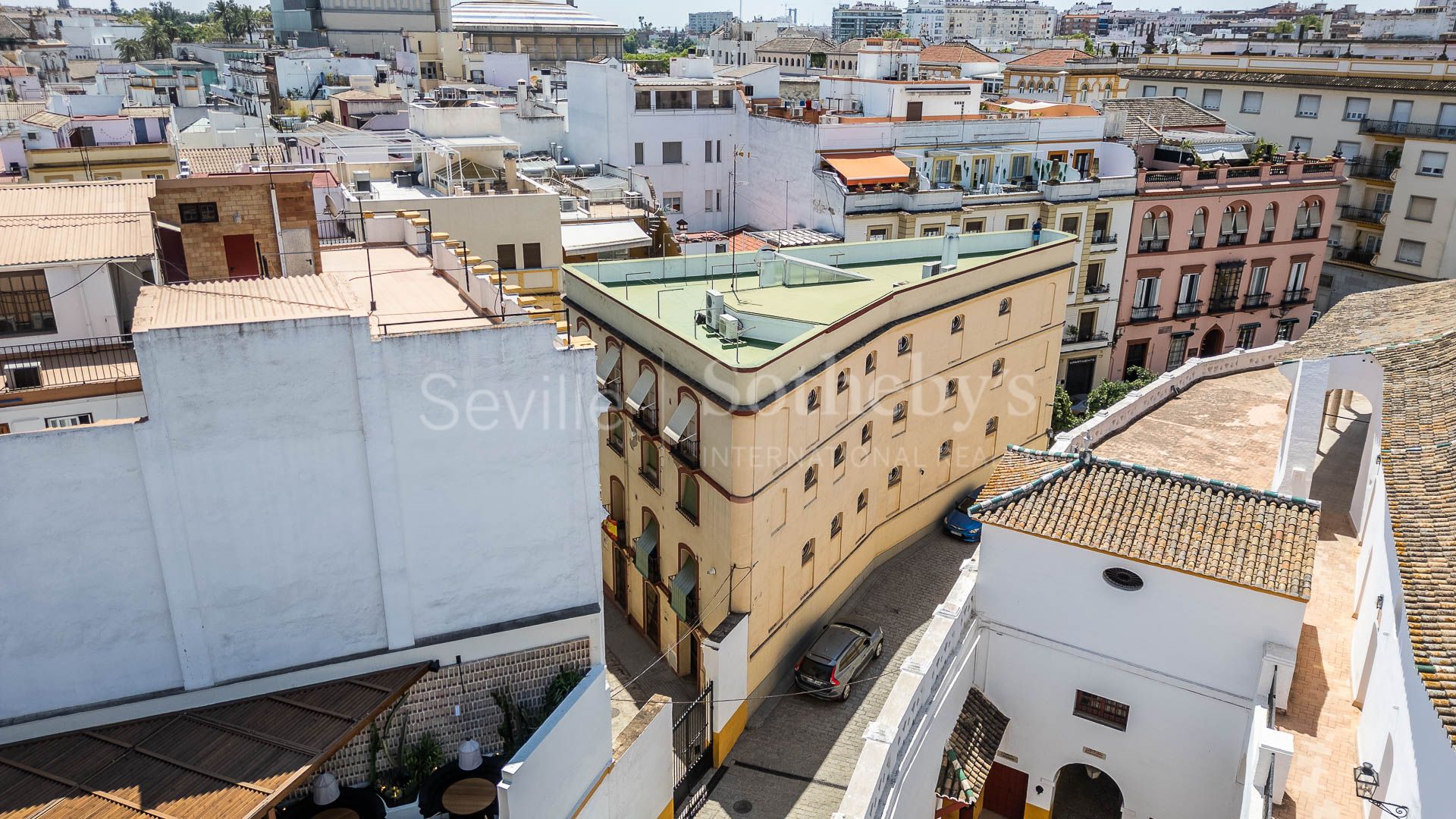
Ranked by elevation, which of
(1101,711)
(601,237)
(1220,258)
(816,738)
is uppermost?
(601,237)

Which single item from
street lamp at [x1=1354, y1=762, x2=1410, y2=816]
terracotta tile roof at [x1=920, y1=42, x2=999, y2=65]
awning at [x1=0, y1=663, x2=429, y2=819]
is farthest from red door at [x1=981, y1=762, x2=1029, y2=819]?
terracotta tile roof at [x1=920, y1=42, x2=999, y2=65]

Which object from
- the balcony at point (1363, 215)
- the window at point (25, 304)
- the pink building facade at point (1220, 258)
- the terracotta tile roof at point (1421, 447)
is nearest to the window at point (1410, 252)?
the balcony at point (1363, 215)

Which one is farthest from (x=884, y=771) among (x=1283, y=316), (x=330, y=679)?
(x=1283, y=316)

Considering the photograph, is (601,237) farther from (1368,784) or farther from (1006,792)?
(1368,784)

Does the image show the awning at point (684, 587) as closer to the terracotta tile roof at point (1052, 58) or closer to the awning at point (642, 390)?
the awning at point (642, 390)

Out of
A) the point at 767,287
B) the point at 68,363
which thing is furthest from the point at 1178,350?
the point at 68,363

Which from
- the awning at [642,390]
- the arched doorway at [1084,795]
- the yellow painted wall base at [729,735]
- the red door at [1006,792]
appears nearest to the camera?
the red door at [1006,792]
